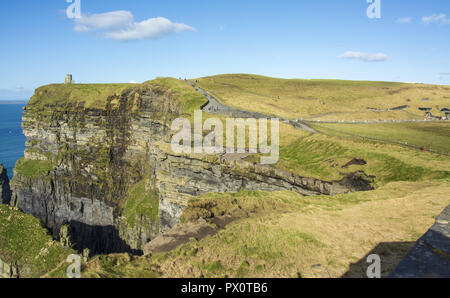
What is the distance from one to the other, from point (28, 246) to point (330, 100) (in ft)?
252

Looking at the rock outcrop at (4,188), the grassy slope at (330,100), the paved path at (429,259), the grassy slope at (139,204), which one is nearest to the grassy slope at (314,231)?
the paved path at (429,259)

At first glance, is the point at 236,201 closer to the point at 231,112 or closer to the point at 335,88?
the point at 231,112

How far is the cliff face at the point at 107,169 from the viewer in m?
40.7

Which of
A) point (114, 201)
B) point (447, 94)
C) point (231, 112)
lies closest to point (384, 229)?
point (231, 112)

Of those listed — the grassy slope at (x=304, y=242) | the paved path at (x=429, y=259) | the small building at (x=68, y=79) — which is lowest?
the grassy slope at (x=304, y=242)

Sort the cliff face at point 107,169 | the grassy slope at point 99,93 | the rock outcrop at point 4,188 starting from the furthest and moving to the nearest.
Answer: the rock outcrop at point 4,188 → the grassy slope at point 99,93 → the cliff face at point 107,169

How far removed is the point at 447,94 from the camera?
260 feet

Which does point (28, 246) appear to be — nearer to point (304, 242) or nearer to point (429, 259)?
point (304, 242)

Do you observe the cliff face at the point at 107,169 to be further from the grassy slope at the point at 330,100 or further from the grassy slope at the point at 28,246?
the grassy slope at the point at 330,100

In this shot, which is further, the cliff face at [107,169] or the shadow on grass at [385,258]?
the cliff face at [107,169]

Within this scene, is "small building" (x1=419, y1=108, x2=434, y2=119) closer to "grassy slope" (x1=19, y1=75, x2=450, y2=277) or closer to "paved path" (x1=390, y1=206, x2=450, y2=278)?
"grassy slope" (x1=19, y1=75, x2=450, y2=277)

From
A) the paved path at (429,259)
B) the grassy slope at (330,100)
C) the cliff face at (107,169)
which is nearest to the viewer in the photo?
the paved path at (429,259)

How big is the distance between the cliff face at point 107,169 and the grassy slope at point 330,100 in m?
20.1

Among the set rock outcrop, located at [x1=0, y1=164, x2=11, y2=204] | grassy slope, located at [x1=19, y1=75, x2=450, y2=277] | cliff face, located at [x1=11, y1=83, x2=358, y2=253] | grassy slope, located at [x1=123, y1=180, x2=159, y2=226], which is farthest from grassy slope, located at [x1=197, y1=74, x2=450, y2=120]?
rock outcrop, located at [x1=0, y1=164, x2=11, y2=204]
